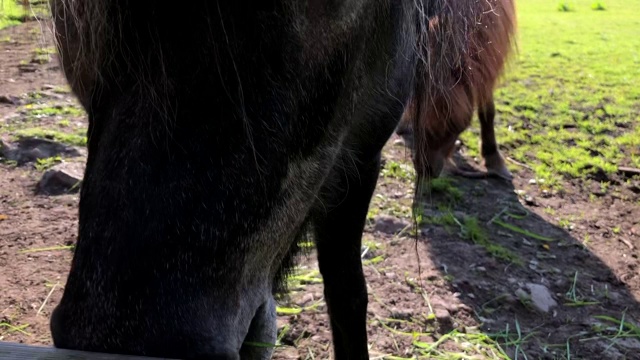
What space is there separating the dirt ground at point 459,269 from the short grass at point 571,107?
0.50 metres

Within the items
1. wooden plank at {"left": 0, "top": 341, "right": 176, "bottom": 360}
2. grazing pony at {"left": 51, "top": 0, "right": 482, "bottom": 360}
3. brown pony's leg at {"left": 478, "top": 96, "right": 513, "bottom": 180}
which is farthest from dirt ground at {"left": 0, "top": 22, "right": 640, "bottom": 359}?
wooden plank at {"left": 0, "top": 341, "right": 176, "bottom": 360}

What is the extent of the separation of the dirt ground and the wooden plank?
1.25 m

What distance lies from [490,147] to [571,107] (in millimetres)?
2359

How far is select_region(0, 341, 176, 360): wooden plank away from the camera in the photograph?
1.11m

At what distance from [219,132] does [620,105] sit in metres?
7.43

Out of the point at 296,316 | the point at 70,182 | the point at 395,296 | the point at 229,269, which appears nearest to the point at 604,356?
the point at 395,296

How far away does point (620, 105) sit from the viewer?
746 centimetres

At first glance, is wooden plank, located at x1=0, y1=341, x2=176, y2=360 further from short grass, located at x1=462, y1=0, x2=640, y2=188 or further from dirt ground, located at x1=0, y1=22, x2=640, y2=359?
short grass, located at x1=462, y1=0, x2=640, y2=188

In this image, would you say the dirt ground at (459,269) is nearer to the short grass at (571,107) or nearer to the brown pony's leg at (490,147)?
the brown pony's leg at (490,147)

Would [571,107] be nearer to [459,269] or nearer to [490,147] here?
[490,147]

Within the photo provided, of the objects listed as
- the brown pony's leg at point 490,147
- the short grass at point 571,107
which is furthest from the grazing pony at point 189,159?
the short grass at point 571,107

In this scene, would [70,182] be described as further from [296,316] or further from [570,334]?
[570,334]

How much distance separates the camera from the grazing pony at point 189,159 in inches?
47.7

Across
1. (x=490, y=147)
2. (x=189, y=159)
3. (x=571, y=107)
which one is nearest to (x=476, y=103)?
(x=490, y=147)
